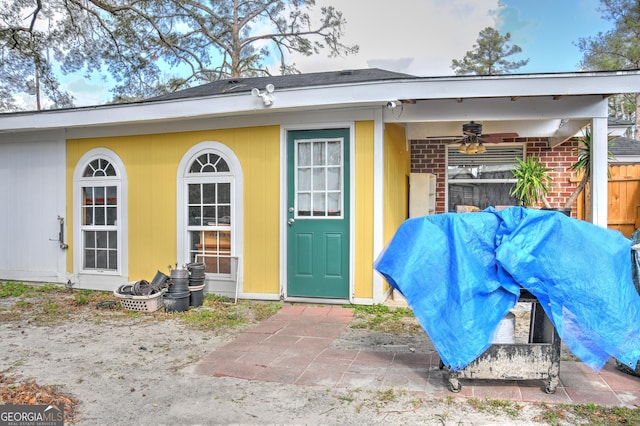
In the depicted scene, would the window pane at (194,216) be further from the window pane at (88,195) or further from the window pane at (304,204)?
the window pane at (88,195)

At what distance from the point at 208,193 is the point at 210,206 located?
0.19 m

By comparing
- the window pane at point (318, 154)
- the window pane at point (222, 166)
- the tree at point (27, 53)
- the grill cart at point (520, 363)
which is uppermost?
the tree at point (27, 53)

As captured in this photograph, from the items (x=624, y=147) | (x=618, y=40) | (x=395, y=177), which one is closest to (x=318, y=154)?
(x=395, y=177)

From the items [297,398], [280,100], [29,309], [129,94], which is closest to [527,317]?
[297,398]

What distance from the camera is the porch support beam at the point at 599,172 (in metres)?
5.28

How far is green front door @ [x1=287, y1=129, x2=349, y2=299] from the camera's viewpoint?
5930 millimetres

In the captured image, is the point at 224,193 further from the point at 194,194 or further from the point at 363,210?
the point at 363,210

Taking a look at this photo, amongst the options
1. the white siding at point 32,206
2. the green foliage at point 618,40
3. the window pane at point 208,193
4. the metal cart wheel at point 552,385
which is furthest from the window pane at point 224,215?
the green foliage at point 618,40

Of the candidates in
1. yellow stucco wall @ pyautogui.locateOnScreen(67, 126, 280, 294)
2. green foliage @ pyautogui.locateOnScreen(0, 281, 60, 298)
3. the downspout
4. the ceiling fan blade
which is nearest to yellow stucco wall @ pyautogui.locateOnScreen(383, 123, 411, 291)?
the downspout

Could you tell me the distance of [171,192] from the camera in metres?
6.72

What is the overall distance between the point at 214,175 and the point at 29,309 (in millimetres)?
2895

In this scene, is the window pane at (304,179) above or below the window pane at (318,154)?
below

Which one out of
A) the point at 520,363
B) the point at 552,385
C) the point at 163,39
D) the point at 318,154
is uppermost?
the point at 163,39

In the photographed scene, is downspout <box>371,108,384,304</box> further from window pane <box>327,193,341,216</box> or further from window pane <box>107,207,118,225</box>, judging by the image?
window pane <box>107,207,118,225</box>
